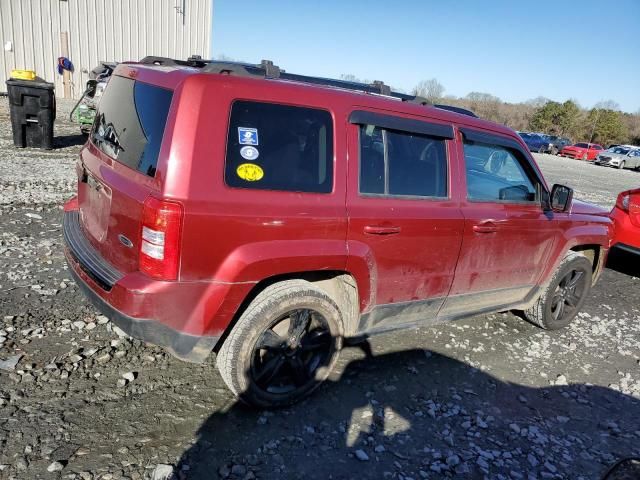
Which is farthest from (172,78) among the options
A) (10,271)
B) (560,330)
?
(560,330)

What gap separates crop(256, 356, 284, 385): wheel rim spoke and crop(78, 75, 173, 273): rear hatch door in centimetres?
99

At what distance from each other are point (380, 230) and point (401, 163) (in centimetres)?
50

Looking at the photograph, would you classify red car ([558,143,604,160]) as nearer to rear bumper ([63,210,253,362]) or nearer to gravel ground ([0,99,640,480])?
gravel ground ([0,99,640,480])

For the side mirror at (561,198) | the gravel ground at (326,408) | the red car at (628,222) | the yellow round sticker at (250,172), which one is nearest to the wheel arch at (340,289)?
the gravel ground at (326,408)

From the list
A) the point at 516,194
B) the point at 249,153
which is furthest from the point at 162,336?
the point at 516,194

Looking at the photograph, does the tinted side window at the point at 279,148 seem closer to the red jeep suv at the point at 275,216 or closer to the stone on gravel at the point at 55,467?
the red jeep suv at the point at 275,216

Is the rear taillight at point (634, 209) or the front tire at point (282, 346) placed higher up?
the rear taillight at point (634, 209)

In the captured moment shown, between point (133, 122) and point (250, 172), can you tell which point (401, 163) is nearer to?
point (250, 172)

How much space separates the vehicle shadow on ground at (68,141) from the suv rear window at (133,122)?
28.4 feet

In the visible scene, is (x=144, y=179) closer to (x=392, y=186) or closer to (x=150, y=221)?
(x=150, y=221)

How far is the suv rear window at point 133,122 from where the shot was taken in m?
2.48

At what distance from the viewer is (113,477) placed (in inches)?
91.1

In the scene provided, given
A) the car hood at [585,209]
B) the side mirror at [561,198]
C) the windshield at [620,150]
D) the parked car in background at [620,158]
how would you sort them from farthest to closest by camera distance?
1. the windshield at [620,150]
2. the parked car in background at [620,158]
3. the car hood at [585,209]
4. the side mirror at [561,198]

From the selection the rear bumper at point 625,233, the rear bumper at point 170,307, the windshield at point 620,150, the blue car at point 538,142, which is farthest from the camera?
the blue car at point 538,142
